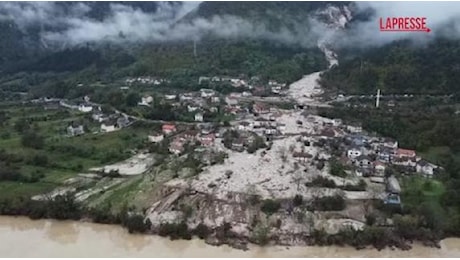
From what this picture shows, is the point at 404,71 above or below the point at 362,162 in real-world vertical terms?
above

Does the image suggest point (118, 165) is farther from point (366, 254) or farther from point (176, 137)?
point (366, 254)

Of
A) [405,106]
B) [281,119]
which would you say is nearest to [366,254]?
[281,119]

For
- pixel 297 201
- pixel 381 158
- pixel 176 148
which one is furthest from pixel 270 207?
pixel 176 148

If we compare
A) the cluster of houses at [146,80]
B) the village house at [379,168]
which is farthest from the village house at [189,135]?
the cluster of houses at [146,80]

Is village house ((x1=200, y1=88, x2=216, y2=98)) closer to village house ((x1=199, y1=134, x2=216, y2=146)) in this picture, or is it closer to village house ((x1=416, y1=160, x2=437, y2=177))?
village house ((x1=199, y1=134, x2=216, y2=146))

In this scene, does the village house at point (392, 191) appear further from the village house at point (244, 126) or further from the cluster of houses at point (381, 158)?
the village house at point (244, 126)

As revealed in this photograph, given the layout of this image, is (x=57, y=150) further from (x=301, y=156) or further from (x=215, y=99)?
(x=215, y=99)
